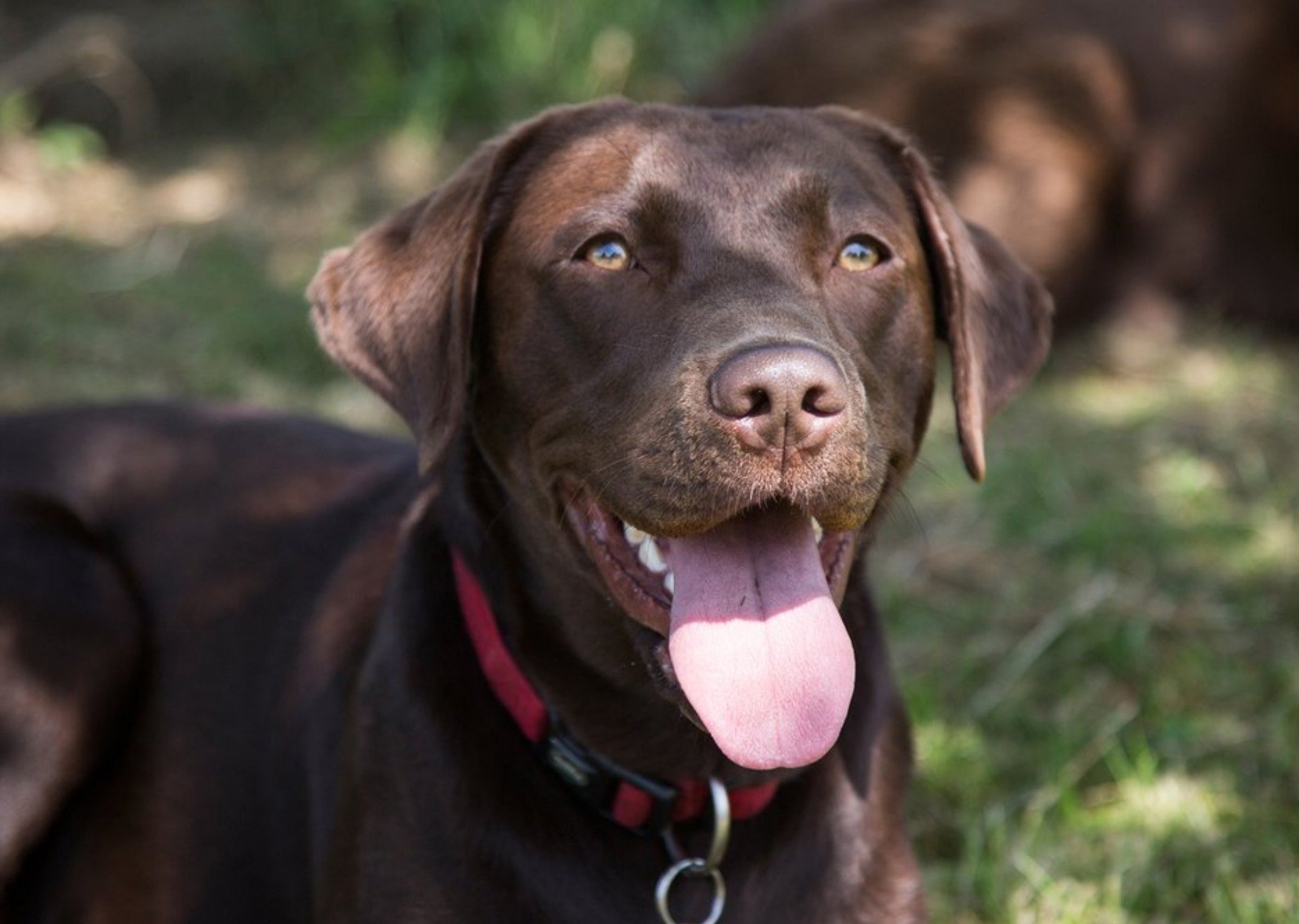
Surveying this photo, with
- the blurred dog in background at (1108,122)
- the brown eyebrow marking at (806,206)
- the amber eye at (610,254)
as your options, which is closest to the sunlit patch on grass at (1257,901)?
the brown eyebrow marking at (806,206)

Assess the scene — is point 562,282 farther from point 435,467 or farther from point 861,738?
point 861,738

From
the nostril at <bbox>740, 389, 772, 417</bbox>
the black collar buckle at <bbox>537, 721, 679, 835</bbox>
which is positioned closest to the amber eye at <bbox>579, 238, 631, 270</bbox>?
the nostril at <bbox>740, 389, 772, 417</bbox>

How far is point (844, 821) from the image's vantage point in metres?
2.90

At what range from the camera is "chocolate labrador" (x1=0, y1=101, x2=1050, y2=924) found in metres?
2.55

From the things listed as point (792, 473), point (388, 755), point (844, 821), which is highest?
point (792, 473)

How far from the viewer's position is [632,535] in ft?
8.84

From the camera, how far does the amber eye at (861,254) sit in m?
2.83

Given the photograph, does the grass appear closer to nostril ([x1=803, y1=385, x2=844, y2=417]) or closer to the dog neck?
the dog neck

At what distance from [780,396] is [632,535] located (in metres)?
0.40

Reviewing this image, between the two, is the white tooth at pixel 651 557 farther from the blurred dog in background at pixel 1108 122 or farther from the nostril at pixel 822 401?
the blurred dog in background at pixel 1108 122

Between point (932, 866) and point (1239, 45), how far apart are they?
13.1 feet

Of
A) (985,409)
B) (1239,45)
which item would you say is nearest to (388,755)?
(985,409)

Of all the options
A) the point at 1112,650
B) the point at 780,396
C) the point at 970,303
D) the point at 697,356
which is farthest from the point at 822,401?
the point at 1112,650

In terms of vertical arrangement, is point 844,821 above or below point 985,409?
below
